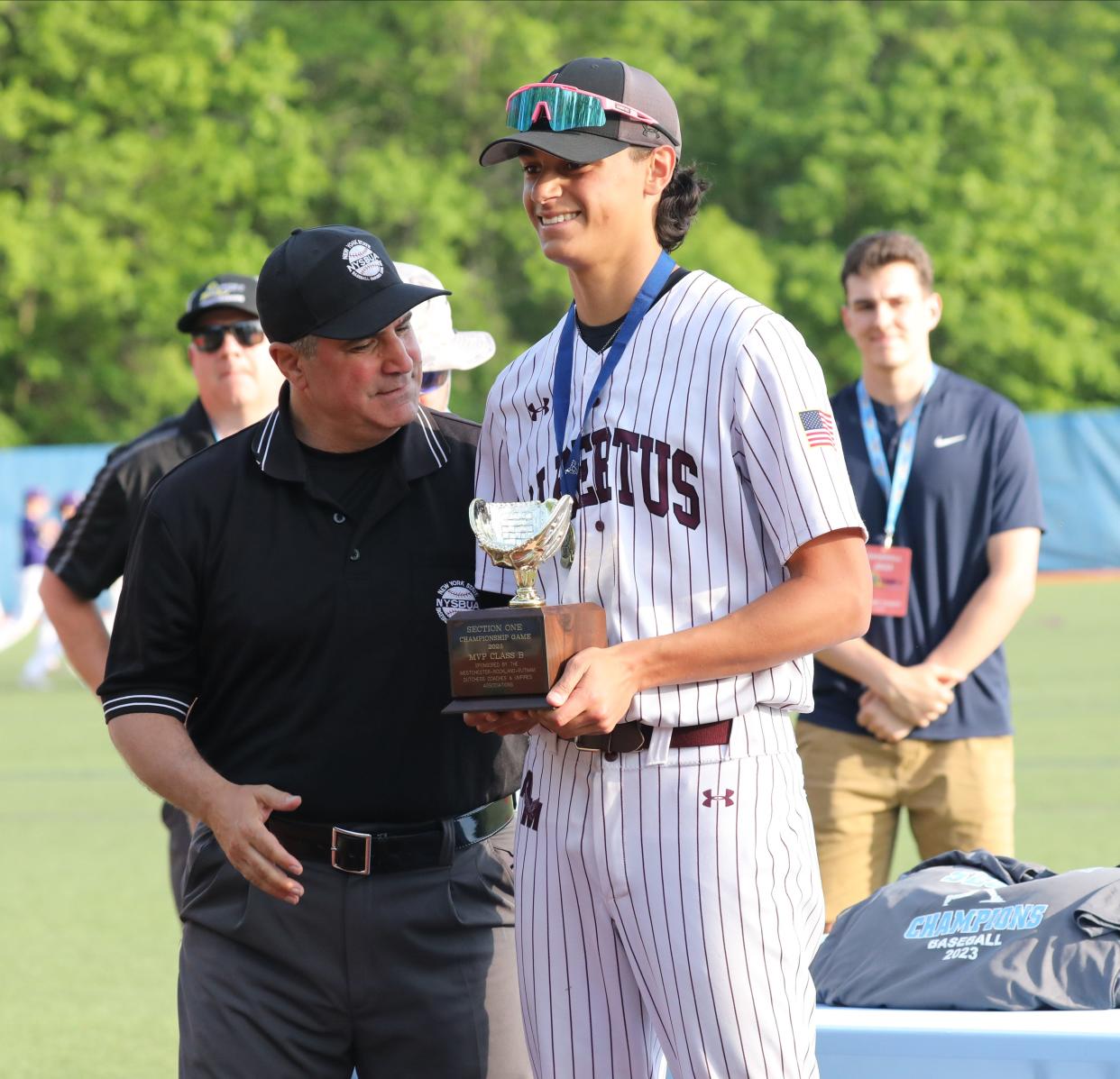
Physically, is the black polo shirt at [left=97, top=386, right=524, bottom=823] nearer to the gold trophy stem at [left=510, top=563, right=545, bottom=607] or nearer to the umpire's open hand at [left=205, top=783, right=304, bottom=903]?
the umpire's open hand at [left=205, top=783, right=304, bottom=903]

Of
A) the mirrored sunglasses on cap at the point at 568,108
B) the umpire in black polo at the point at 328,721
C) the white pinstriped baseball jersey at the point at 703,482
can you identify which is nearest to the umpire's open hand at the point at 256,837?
the umpire in black polo at the point at 328,721

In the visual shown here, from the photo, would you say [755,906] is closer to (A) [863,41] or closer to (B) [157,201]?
(B) [157,201]

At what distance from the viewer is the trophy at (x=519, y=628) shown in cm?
256

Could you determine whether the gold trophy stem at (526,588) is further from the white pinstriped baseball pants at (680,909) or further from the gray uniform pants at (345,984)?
the gray uniform pants at (345,984)

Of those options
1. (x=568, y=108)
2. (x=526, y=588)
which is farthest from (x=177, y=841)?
(x=568, y=108)

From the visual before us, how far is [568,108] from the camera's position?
2.79 metres

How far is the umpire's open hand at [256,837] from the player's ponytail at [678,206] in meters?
1.17

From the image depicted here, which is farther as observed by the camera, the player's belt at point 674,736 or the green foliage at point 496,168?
the green foliage at point 496,168

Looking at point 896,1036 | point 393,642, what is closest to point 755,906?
point 393,642

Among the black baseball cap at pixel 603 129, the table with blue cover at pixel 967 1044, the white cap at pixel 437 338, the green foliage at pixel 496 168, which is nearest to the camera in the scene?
the black baseball cap at pixel 603 129

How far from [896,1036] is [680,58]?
39368 millimetres

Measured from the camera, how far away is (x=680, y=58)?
4094 cm

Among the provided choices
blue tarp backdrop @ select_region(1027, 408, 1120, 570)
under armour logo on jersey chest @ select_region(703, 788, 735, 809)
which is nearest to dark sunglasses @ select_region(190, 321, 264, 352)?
under armour logo on jersey chest @ select_region(703, 788, 735, 809)

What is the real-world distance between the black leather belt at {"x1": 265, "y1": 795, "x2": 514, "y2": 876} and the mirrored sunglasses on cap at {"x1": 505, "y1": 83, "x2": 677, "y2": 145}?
1283mm
